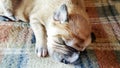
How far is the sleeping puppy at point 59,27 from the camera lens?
140 cm

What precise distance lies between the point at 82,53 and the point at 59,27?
0.76 ft

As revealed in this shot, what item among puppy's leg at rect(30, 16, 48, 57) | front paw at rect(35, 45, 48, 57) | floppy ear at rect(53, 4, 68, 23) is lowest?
front paw at rect(35, 45, 48, 57)

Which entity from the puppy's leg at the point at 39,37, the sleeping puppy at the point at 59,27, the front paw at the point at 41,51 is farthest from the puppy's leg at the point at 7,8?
the front paw at the point at 41,51

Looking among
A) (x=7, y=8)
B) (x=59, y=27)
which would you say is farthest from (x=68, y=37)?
(x=7, y=8)

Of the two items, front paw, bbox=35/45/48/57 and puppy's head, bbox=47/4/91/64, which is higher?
puppy's head, bbox=47/4/91/64

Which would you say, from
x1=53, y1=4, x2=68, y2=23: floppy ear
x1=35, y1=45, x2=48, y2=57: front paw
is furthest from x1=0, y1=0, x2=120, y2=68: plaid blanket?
x1=53, y1=4, x2=68, y2=23: floppy ear

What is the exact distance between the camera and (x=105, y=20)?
74.5 inches

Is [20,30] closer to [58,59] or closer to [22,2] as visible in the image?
[22,2]

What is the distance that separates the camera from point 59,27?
1.46m

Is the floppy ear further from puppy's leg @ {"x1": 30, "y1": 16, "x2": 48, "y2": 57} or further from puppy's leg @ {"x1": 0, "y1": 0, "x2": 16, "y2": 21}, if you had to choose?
puppy's leg @ {"x1": 0, "y1": 0, "x2": 16, "y2": 21}

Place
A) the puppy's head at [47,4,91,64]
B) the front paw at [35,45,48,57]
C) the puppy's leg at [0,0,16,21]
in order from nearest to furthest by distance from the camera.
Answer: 1. the puppy's head at [47,4,91,64]
2. the front paw at [35,45,48,57]
3. the puppy's leg at [0,0,16,21]

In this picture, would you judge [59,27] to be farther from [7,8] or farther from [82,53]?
[7,8]

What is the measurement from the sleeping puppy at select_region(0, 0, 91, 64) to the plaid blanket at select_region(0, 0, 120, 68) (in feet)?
0.20

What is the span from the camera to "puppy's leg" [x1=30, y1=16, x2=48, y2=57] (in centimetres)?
150
